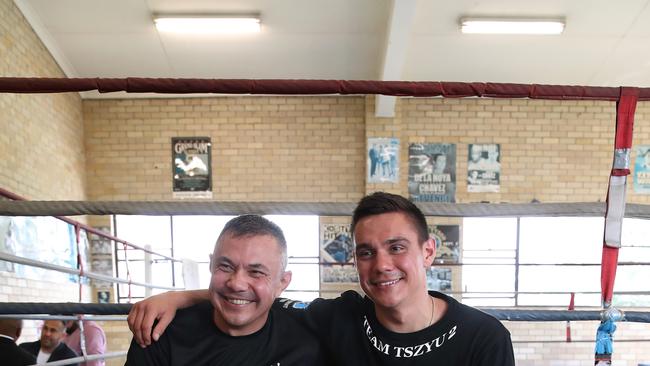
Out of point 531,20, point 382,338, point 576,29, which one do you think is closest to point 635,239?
point 576,29

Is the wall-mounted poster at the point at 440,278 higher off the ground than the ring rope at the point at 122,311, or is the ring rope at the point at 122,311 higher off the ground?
the ring rope at the point at 122,311

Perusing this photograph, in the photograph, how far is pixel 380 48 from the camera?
5832 millimetres

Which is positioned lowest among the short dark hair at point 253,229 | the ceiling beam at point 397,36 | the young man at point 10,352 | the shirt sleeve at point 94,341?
the shirt sleeve at point 94,341

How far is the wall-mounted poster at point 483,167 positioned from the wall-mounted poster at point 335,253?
2015 millimetres

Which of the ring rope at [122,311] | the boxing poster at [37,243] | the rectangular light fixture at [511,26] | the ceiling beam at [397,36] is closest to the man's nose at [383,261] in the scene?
the ring rope at [122,311]

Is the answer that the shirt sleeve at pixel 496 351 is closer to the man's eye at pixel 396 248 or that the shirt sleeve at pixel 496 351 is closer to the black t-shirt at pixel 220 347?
the man's eye at pixel 396 248

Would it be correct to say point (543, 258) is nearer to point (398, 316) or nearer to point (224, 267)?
point (398, 316)

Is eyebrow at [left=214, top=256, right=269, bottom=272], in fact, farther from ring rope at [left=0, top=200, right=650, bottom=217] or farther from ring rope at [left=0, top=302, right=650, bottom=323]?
ring rope at [left=0, top=302, right=650, bottom=323]

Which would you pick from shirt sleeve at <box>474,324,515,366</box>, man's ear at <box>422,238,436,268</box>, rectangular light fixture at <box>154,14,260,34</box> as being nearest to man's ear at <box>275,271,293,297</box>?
man's ear at <box>422,238,436,268</box>

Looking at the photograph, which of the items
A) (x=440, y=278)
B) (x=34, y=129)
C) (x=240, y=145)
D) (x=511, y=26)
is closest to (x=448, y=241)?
(x=440, y=278)

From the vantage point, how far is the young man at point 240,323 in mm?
1224

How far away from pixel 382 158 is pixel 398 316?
559cm

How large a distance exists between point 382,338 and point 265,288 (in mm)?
335

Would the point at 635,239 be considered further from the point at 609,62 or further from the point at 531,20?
the point at 531,20
